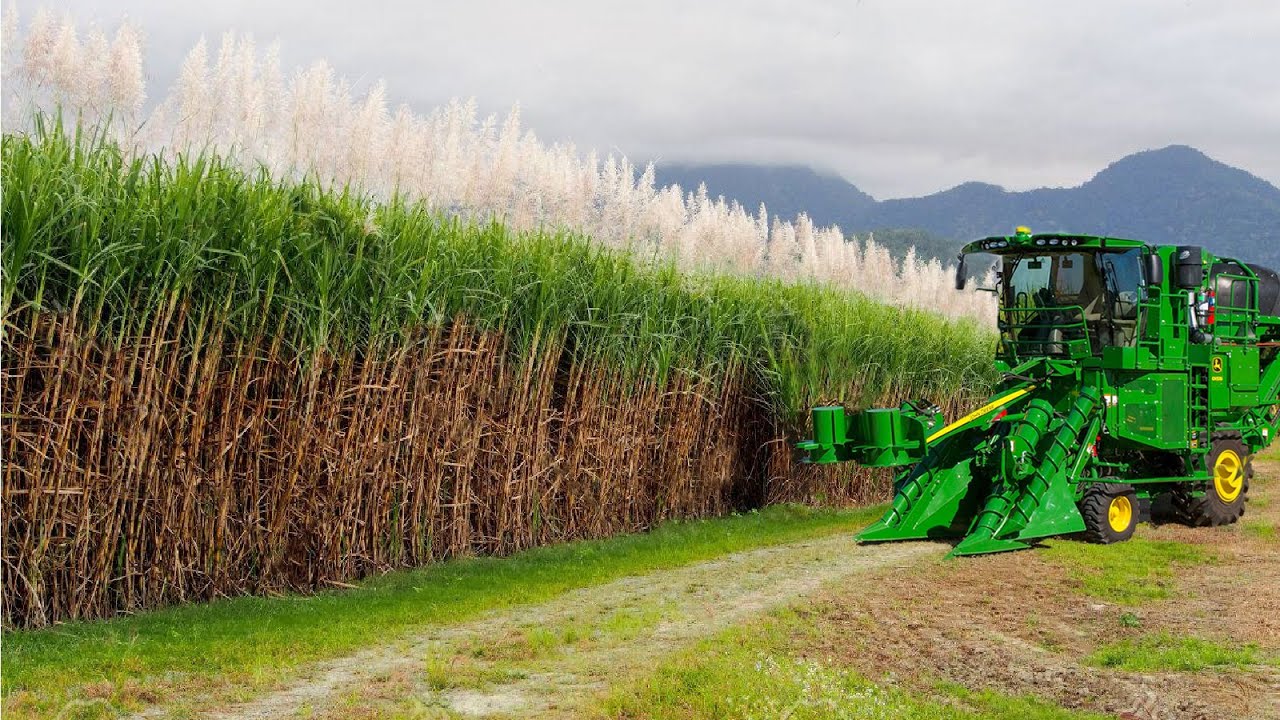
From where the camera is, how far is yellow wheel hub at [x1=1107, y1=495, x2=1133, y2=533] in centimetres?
1023

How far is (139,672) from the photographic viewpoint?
18.8 feet

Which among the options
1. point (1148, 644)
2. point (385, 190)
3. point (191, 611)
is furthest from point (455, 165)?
point (1148, 644)

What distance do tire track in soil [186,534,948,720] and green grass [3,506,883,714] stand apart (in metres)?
0.24

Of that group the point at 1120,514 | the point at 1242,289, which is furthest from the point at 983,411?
the point at 1242,289

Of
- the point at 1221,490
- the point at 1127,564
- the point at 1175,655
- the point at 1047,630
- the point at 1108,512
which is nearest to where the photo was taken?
the point at 1175,655

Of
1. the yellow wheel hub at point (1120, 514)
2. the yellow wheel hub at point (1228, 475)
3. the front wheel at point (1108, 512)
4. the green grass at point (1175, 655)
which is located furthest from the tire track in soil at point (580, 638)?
the yellow wheel hub at point (1228, 475)

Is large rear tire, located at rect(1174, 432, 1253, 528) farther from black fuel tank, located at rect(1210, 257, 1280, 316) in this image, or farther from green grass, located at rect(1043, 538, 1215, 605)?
black fuel tank, located at rect(1210, 257, 1280, 316)

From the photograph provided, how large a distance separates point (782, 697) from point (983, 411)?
5.44m

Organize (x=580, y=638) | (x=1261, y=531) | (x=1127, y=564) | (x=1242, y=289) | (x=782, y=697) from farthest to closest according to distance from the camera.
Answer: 1. (x=1242, y=289)
2. (x=1261, y=531)
3. (x=1127, y=564)
4. (x=580, y=638)
5. (x=782, y=697)

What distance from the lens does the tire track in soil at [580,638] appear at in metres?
5.41

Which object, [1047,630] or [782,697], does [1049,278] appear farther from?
[782,697]

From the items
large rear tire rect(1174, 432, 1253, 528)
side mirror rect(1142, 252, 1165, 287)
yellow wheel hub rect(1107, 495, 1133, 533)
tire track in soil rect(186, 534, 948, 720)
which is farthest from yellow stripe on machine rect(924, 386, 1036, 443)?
large rear tire rect(1174, 432, 1253, 528)

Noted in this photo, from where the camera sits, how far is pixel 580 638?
6.71 m

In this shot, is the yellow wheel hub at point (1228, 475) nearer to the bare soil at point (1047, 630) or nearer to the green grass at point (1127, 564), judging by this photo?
the green grass at point (1127, 564)
